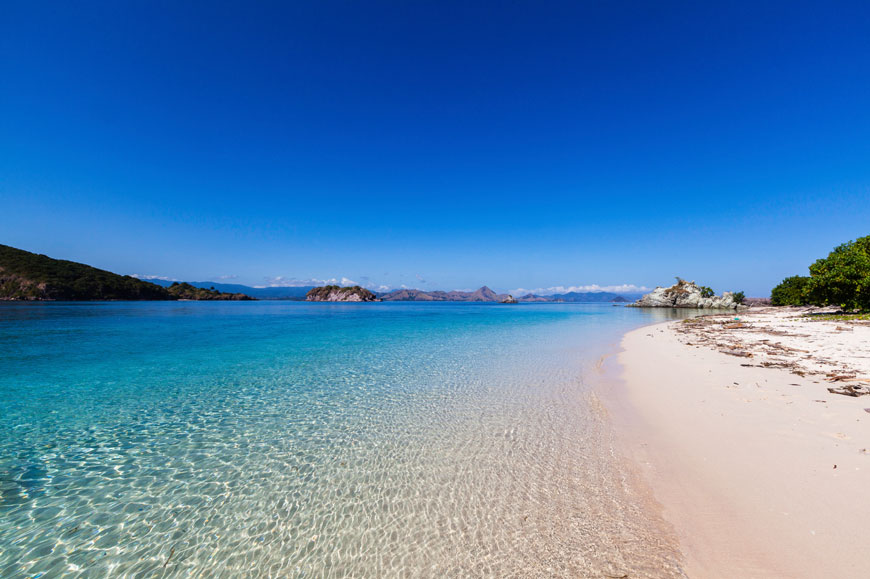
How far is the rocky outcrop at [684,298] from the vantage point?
8619cm

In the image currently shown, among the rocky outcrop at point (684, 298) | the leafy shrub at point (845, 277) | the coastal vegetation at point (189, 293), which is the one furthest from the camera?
the coastal vegetation at point (189, 293)

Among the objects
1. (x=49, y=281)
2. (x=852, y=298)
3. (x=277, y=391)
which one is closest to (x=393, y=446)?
(x=277, y=391)

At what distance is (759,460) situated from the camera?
5.04 m

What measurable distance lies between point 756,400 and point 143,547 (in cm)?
1210

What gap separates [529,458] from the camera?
5742mm

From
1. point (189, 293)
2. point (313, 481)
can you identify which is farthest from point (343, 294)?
point (313, 481)

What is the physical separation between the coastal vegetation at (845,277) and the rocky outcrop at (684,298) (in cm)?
6638

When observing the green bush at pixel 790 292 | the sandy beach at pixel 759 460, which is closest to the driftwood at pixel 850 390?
the sandy beach at pixel 759 460

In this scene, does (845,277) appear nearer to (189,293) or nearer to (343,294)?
(343,294)

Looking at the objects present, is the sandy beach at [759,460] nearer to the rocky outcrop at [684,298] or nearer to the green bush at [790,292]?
the green bush at [790,292]

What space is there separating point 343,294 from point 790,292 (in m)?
168

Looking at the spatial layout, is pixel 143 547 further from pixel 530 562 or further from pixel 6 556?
pixel 530 562

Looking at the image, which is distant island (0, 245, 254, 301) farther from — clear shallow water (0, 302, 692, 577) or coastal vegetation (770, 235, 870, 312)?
coastal vegetation (770, 235, 870, 312)

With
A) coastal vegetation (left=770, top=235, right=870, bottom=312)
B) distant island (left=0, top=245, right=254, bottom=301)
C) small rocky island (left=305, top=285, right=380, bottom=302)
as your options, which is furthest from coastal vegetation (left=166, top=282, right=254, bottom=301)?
coastal vegetation (left=770, top=235, right=870, bottom=312)
